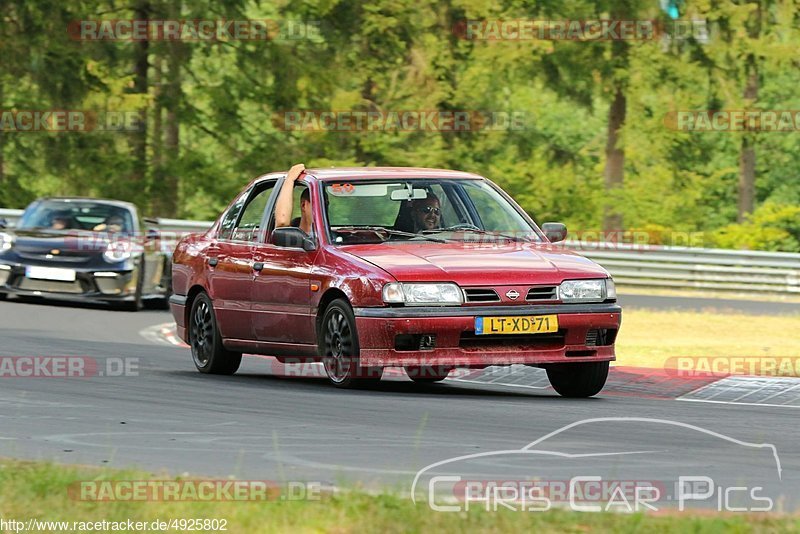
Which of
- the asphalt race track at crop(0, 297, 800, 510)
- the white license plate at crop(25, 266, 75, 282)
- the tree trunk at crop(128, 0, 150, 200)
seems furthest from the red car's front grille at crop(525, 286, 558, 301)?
the tree trunk at crop(128, 0, 150, 200)

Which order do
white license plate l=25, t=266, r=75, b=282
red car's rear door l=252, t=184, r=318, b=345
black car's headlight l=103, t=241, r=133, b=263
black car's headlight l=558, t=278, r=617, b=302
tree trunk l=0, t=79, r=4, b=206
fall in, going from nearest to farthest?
black car's headlight l=558, t=278, r=617, b=302 < red car's rear door l=252, t=184, r=318, b=345 < white license plate l=25, t=266, r=75, b=282 < black car's headlight l=103, t=241, r=133, b=263 < tree trunk l=0, t=79, r=4, b=206

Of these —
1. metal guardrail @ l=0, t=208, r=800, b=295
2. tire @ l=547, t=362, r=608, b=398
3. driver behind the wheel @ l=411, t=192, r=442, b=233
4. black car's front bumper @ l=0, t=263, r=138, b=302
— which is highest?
driver behind the wheel @ l=411, t=192, r=442, b=233

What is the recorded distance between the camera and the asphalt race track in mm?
7336

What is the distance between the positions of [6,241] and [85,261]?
1.10 meters

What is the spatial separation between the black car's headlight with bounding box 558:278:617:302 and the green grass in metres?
4.38

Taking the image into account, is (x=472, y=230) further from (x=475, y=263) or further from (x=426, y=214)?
(x=475, y=263)

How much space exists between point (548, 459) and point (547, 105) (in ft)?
157

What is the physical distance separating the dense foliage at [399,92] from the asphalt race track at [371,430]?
2433cm

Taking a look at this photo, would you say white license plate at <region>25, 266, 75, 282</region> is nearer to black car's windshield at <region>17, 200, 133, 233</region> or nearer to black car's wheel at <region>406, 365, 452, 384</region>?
black car's windshield at <region>17, 200, 133, 233</region>

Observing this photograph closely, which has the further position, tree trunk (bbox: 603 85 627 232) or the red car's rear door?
tree trunk (bbox: 603 85 627 232)

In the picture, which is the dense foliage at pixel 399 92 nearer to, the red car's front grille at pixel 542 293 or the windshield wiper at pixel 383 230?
the windshield wiper at pixel 383 230

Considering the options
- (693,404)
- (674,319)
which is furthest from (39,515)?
(674,319)

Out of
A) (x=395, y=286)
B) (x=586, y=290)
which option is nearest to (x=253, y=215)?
(x=395, y=286)

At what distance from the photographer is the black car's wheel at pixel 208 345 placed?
12.4 m
